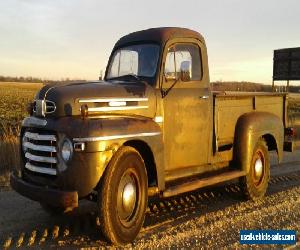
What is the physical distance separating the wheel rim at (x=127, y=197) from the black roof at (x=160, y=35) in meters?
2.09

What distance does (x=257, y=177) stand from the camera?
7938 mm

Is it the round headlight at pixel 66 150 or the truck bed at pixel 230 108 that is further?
the truck bed at pixel 230 108

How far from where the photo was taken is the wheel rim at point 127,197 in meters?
5.25

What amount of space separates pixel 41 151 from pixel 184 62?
243 cm

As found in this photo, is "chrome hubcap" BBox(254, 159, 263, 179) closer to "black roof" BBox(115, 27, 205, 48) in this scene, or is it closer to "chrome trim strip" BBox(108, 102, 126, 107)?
"black roof" BBox(115, 27, 205, 48)

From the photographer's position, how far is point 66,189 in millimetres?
4953

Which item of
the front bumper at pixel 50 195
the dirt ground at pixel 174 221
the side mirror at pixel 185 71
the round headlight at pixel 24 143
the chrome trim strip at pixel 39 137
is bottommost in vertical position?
the dirt ground at pixel 174 221

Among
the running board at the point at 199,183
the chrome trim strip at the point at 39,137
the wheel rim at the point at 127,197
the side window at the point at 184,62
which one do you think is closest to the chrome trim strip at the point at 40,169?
the chrome trim strip at the point at 39,137

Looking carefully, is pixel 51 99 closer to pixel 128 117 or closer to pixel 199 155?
pixel 128 117

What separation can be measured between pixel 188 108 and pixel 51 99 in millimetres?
2096

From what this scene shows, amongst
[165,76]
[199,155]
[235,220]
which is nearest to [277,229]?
[235,220]

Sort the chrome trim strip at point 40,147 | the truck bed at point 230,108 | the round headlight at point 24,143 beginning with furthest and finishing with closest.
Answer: the truck bed at point 230,108, the round headlight at point 24,143, the chrome trim strip at point 40,147

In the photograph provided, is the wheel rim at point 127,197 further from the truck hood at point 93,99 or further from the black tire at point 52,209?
the black tire at point 52,209

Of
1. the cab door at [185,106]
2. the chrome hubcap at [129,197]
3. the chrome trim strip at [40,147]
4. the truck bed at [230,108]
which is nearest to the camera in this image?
the chrome trim strip at [40,147]
